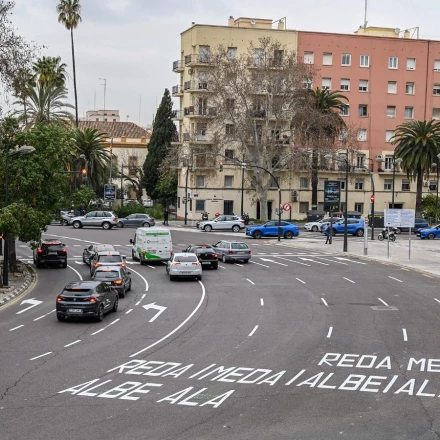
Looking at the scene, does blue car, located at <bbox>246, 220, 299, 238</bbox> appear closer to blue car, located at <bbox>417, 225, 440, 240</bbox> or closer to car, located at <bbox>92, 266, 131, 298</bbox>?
blue car, located at <bbox>417, 225, 440, 240</bbox>

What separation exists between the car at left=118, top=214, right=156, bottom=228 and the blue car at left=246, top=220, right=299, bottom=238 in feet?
41.5

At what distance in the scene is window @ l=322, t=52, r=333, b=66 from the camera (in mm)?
94938

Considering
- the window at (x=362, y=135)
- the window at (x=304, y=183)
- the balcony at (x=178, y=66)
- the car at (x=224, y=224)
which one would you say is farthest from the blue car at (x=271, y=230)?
the balcony at (x=178, y=66)

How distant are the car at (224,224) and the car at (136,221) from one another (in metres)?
5.74

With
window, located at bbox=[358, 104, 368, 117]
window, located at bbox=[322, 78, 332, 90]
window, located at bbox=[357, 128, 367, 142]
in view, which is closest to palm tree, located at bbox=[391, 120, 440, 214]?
window, located at bbox=[357, 128, 367, 142]

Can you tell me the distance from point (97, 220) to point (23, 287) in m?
39.1

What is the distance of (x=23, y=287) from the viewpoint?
38031 millimetres

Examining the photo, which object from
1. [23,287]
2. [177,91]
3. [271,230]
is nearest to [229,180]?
[177,91]

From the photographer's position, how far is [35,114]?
7631cm

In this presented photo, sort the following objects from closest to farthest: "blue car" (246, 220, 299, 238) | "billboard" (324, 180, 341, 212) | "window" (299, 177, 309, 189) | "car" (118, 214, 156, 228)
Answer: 1. "billboard" (324, 180, 341, 212)
2. "blue car" (246, 220, 299, 238)
3. "car" (118, 214, 156, 228)
4. "window" (299, 177, 309, 189)

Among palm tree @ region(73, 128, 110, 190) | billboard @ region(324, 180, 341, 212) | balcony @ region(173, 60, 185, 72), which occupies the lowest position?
billboard @ region(324, 180, 341, 212)

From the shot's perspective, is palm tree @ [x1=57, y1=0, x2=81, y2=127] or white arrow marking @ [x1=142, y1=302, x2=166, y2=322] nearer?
white arrow marking @ [x1=142, y1=302, x2=166, y2=322]

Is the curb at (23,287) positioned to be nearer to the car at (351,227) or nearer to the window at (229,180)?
the car at (351,227)

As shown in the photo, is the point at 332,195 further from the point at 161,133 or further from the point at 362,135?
the point at 161,133
